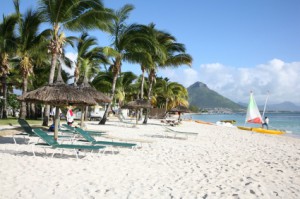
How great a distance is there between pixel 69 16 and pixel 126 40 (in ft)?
19.2

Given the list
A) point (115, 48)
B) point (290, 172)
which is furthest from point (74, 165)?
point (115, 48)

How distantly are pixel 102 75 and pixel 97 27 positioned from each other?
13596 mm

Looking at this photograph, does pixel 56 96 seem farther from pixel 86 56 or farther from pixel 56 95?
pixel 86 56

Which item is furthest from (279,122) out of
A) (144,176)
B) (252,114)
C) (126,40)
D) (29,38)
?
(144,176)

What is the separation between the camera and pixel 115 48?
2052cm

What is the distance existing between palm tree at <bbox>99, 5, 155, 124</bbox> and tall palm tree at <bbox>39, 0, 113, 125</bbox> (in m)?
4.29

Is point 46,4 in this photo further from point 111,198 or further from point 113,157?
point 111,198

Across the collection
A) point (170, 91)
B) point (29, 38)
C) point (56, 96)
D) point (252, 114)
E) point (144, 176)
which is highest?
point (29, 38)

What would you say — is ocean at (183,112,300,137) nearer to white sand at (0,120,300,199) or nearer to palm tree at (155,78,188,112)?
palm tree at (155,78,188,112)

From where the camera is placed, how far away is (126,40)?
19.9 metres

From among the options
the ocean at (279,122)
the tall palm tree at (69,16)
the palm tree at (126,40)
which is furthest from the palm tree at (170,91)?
the tall palm tree at (69,16)

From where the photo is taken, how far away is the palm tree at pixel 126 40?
19875 mm

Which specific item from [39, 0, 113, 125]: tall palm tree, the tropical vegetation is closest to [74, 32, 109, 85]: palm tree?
the tropical vegetation

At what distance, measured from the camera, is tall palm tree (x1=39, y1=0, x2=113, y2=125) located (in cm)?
1402
